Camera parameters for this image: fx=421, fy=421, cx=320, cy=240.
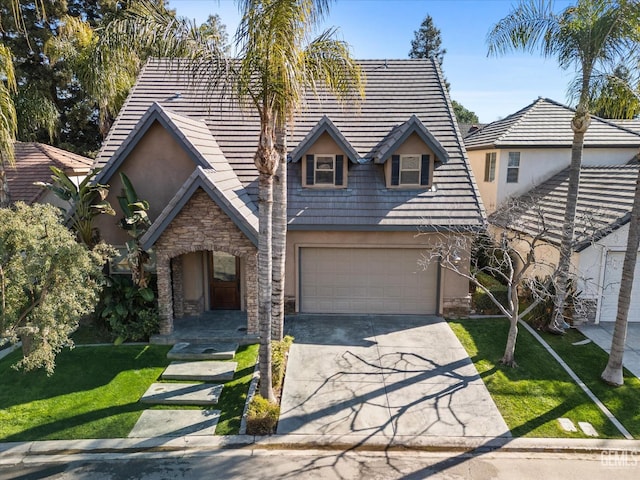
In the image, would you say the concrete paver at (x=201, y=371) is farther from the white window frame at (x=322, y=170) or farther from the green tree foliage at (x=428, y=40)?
the green tree foliage at (x=428, y=40)

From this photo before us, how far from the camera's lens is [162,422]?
8609 millimetres

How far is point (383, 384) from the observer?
10.0 meters

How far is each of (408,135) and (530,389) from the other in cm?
823

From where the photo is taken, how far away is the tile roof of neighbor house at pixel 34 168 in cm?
1859

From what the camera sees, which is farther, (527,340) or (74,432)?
(527,340)

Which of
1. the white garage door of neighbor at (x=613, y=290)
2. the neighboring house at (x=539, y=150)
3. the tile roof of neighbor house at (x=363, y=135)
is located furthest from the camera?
the neighboring house at (x=539, y=150)

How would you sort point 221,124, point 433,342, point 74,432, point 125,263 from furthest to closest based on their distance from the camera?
point 221,124, point 125,263, point 433,342, point 74,432

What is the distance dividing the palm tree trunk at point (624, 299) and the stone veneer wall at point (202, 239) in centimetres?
904

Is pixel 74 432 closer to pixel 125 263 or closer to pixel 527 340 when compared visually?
pixel 125 263

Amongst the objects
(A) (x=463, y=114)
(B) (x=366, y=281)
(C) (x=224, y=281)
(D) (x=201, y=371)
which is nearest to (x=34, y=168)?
(C) (x=224, y=281)

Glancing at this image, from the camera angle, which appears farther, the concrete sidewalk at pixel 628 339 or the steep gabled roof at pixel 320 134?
the steep gabled roof at pixel 320 134

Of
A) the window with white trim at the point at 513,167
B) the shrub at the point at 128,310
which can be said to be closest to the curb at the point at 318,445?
the shrub at the point at 128,310

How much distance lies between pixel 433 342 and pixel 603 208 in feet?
24.7

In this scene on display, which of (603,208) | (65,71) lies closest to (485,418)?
(603,208)
